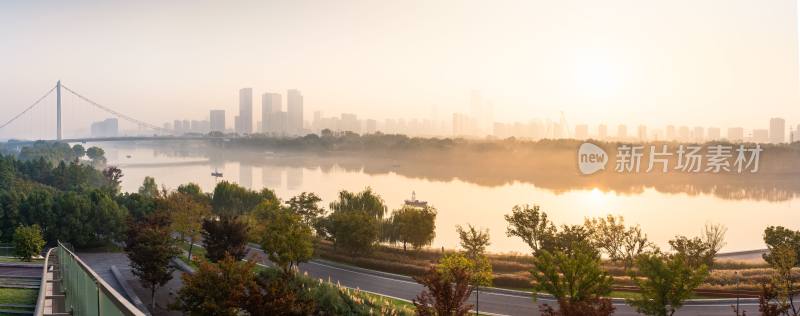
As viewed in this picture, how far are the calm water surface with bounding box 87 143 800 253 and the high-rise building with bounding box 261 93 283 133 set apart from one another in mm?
51366

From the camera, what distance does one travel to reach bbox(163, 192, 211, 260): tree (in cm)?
1652

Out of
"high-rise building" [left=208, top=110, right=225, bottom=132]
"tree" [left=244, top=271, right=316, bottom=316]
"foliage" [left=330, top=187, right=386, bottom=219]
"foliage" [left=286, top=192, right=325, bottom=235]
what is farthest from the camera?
"high-rise building" [left=208, top=110, right=225, bottom=132]

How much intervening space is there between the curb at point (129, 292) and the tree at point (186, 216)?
2445mm

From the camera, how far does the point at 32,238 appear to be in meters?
12.7

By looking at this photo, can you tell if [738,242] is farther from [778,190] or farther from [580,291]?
[778,190]

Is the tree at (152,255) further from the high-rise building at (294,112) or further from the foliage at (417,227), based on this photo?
the high-rise building at (294,112)

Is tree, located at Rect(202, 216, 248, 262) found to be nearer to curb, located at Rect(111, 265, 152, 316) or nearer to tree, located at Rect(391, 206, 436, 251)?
curb, located at Rect(111, 265, 152, 316)

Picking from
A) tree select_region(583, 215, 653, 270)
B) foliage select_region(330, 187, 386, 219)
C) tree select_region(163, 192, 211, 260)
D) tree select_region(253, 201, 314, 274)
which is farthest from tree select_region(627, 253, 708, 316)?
foliage select_region(330, 187, 386, 219)

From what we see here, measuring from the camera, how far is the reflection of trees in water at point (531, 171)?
39.8 meters

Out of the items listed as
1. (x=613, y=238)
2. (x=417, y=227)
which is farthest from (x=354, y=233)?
(x=613, y=238)

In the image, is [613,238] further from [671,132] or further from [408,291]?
[671,132]

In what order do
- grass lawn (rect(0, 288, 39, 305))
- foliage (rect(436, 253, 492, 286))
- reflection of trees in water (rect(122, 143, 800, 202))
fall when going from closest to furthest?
grass lawn (rect(0, 288, 39, 305)), foliage (rect(436, 253, 492, 286)), reflection of trees in water (rect(122, 143, 800, 202))

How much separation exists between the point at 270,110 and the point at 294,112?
6.77m

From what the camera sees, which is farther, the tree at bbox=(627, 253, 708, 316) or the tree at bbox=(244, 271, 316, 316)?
the tree at bbox=(627, 253, 708, 316)
